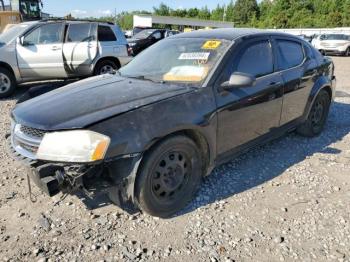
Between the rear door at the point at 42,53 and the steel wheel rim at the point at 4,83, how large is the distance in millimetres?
371

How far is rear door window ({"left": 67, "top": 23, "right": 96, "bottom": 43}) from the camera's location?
→ 8.80m

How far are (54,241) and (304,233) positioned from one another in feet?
7.18

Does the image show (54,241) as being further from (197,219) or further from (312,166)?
(312,166)

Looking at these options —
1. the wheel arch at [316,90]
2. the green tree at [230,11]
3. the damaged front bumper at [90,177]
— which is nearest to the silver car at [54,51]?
the wheel arch at [316,90]

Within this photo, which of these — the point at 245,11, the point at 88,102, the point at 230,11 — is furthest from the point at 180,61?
the point at 230,11

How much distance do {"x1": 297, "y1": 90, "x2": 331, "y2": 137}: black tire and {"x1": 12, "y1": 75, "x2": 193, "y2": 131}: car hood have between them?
103 inches

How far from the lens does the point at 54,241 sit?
2.89m

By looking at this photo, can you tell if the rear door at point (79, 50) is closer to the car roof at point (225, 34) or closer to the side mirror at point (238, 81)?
the car roof at point (225, 34)

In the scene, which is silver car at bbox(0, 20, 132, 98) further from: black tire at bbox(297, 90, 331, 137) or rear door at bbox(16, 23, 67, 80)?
black tire at bbox(297, 90, 331, 137)

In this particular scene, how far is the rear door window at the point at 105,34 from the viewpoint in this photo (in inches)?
359

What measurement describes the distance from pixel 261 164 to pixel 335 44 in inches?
800

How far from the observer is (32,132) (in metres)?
2.94

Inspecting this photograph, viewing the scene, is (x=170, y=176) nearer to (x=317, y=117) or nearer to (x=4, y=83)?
(x=317, y=117)

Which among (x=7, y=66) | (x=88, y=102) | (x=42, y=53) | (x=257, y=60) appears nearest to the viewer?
(x=88, y=102)
